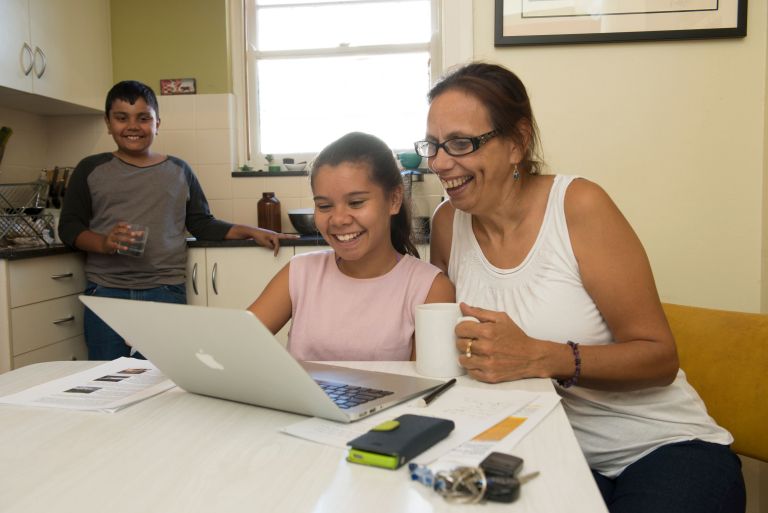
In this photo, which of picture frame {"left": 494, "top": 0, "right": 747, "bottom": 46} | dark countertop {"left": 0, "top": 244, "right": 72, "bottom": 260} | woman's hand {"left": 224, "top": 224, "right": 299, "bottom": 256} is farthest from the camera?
woman's hand {"left": 224, "top": 224, "right": 299, "bottom": 256}

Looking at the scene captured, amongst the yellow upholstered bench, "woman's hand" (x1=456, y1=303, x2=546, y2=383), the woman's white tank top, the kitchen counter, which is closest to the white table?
"woman's hand" (x1=456, y1=303, x2=546, y2=383)

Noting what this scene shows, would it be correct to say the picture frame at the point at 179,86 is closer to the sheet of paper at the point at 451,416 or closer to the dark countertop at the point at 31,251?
the dark countertop at the point at 31,251

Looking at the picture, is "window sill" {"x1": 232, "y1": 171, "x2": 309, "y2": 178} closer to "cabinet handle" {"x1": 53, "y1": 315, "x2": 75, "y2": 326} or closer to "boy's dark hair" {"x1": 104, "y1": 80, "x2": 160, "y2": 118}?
"boy's dark hair" {"x1": 104, "y1": 80, "x2": 160, "y2": 118}

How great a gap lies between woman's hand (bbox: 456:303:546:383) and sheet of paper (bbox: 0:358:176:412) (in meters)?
0.44

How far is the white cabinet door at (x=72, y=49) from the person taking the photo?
2939 mm

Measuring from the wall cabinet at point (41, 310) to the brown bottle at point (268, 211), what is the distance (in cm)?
84

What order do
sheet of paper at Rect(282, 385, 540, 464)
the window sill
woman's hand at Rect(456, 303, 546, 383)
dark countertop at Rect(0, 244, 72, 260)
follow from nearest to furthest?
sheet of paper at Rect(282, 385, 540, 464)
woman's hand at Rect(456, 303, 546, 383)
dark countertop at Rect(0, 244, 72, 260)
the window sill

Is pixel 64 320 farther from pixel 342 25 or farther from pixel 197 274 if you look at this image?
pixel 342 25

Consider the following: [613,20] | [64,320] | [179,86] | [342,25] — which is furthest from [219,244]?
[613,20]

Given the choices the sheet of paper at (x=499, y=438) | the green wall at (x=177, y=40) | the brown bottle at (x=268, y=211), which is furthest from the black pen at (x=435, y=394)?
the green wall at (x=177, y=40)

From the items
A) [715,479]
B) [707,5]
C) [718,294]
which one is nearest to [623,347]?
[715,479]

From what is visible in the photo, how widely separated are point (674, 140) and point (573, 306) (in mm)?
709

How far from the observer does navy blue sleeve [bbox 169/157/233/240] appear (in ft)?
9.04

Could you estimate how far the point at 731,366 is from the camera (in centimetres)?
121
